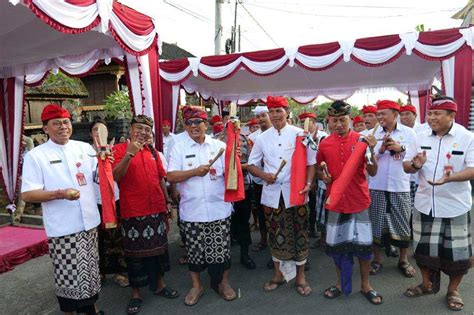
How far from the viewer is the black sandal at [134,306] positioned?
2852 millimetres

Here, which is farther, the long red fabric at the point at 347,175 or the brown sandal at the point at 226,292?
the brown sandal at the point at 226,292

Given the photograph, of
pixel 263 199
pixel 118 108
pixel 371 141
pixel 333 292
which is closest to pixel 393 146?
pixel 371 141

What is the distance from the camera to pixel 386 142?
3.03 metres

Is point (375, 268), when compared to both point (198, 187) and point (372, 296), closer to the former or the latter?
point (372, 296)

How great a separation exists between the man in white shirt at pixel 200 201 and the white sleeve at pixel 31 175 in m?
0.98

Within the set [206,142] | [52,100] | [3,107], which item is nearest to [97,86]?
[52,100]

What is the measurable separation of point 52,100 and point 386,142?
8458 mm

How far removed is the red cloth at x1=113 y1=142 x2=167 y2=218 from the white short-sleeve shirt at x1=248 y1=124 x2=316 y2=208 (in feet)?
3.36

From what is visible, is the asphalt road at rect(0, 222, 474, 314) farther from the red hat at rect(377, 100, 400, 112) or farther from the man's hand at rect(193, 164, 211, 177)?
the red hat at rect(377, 100, 400, 112)

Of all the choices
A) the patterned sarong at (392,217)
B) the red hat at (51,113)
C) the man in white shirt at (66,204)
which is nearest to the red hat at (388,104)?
the patterned sarong at (392,217)

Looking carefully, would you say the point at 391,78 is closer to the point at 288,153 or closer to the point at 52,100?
the point at 288,153

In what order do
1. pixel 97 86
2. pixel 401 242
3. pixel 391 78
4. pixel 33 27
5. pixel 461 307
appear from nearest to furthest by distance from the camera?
pixel 461 307
pixel 401 242
pixel 33 27
pixel 391 78
pixel 97 86

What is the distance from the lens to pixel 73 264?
96.7 inches

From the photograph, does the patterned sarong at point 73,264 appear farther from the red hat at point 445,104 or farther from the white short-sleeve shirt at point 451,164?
the red hat at point 445,104
